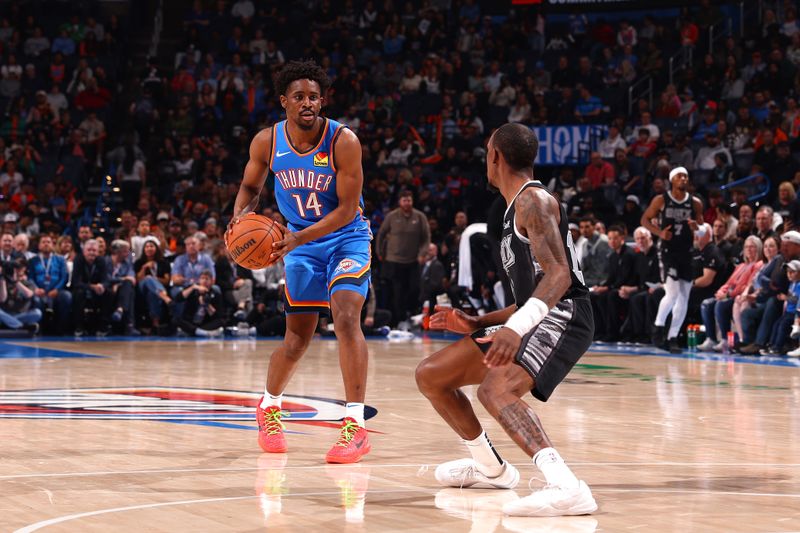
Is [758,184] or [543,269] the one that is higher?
[758,184]

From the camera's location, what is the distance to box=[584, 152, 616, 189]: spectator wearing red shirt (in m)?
18.7

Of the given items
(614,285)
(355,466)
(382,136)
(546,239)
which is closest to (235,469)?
(355,466)

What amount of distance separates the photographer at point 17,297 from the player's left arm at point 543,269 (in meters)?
11.7

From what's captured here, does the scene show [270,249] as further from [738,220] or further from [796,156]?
[796,156]

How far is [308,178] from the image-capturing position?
651cm

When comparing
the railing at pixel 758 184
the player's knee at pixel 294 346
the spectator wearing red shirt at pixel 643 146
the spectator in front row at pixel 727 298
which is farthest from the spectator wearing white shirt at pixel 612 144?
the player's knee at pixel 294 346

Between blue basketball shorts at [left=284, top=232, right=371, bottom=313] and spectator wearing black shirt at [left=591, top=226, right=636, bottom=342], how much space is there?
9.06m

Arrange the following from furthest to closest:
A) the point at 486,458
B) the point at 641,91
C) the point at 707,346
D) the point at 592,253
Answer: the point at 641,91 → the point at 592,253 → the point at 707,346 → the point at 486,458

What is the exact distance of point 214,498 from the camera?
4.81 meters

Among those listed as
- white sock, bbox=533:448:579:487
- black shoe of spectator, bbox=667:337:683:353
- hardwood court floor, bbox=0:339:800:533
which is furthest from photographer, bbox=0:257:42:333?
white sock, bbox=533:448:579:487

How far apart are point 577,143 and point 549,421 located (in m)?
12.7

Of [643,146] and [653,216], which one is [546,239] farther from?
[643,146]

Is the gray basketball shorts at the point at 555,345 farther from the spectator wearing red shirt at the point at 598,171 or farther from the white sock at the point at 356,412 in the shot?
the spectator wearing red shirt at the point at 598,171

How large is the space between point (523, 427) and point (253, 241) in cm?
205
